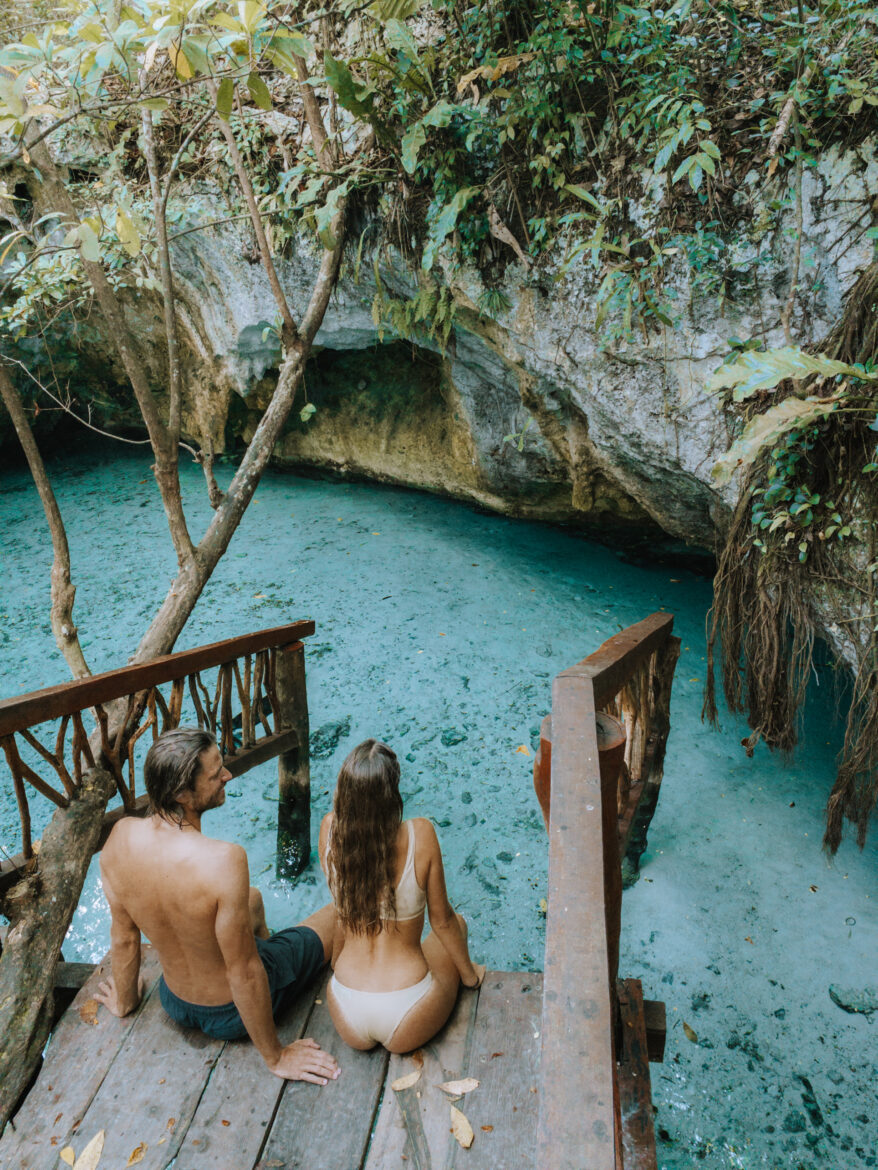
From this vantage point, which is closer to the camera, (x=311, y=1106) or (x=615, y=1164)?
(x=615, y=1164)

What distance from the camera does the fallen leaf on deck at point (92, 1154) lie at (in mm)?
1769

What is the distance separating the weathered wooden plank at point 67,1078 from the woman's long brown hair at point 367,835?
88 centimetres

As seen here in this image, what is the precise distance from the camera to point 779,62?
328cm

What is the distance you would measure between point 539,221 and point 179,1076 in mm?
4419

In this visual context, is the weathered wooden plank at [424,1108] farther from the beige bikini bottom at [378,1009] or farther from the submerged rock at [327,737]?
the submerged rock at [327,737]

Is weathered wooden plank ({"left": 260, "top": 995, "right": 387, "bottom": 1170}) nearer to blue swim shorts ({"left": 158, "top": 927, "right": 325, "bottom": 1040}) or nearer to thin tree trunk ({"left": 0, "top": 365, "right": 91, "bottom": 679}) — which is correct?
blue swim shorts ({"left": 158, "top": 927, "right": 325, "bottom": 1040})

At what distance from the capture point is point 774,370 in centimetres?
266

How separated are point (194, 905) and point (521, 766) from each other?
9.12 feet

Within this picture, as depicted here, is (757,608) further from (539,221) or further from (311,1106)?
(311,1106)

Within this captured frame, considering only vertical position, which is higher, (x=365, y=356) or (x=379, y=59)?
(x=379, y=59)

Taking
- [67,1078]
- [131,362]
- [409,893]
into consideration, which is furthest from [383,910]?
[131,362]

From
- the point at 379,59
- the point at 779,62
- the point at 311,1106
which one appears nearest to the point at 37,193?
the point at 379,59

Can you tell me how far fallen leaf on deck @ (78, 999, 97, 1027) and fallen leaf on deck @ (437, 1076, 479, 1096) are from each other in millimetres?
1134

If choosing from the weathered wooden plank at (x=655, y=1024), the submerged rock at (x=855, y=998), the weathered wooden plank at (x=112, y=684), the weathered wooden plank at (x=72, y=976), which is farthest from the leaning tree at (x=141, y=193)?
the submerged rock at (x=855, y=998)
